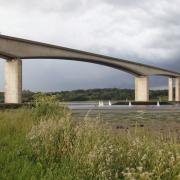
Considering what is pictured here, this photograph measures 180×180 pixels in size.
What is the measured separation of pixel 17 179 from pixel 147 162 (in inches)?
77.0

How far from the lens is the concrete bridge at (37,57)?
62656 millimetres

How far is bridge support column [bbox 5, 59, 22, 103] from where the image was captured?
62.6 m

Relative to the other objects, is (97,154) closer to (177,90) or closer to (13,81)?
(13,81)

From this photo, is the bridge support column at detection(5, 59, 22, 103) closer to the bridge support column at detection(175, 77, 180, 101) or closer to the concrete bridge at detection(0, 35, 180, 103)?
the concrete bridge at detection(0, 35, 180, 103)

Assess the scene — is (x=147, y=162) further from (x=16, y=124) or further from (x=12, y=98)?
(x=12, y=98)

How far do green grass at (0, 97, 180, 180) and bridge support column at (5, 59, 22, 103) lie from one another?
2063 inches

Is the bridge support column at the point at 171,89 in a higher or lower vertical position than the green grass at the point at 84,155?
higher

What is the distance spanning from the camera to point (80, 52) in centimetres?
7694

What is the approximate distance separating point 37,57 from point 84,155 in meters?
61.3

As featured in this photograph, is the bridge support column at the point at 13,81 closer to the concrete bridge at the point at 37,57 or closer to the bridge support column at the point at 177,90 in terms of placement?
the concrete bridge at the point at 37,57

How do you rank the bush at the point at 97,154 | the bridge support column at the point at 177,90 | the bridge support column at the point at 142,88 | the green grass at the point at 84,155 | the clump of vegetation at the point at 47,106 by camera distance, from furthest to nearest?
the bridge support column at the point at 177,90 → the bridge support column at the point at 142,88 → the clump of vegetation at the point at 47,106 → the green grass at the point at 84,155 → the bush at the point at 97,154

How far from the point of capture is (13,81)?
206 ft

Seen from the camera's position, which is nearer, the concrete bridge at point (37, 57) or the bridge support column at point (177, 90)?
the concrete bridge at point (37, 57)

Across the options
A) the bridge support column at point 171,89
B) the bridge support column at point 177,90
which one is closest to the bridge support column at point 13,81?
the bridge support column at point 177,90
